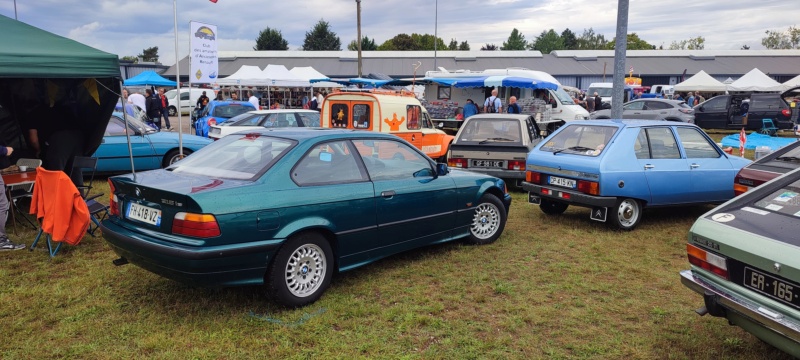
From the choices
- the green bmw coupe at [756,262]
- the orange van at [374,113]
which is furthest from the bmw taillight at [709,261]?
the orange van at [374,113]

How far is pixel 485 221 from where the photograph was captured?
20.5ft

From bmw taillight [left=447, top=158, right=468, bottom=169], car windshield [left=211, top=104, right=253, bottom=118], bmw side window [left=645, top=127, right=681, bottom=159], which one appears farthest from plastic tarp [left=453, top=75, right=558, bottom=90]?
bmw side window [left=645, top=127, right=681, bottom=159]

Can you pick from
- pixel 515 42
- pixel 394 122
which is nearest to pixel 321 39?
pixel 515 42

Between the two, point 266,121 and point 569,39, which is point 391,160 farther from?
point 569,39

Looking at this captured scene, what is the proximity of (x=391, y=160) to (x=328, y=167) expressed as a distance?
83 cm

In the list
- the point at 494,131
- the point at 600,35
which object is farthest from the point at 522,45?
the point at 494,131

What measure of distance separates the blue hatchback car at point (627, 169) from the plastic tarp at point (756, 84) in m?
27.4

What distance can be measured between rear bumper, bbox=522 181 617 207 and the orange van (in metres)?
3.34

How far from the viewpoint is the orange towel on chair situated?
534 centimetres

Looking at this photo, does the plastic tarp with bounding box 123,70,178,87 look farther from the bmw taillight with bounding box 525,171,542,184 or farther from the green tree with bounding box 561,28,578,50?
the green tree with bounding box 561,28,578,50

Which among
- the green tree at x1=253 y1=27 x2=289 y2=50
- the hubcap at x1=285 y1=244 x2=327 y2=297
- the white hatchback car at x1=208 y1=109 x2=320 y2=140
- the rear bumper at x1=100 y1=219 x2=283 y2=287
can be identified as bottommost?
the hubcap at x1=285 y1=244 x2=327 y2=297

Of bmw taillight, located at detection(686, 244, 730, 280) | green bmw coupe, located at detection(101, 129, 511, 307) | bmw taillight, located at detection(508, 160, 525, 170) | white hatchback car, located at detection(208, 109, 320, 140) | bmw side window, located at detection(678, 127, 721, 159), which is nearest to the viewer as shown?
bmw taillight, located at detection(686, 244, 730, 280)

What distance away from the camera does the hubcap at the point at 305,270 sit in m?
4.26

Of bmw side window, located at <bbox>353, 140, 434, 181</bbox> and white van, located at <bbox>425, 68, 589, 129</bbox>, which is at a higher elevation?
white van, located at <bbox>425, 68, 589, 129</bbox>
